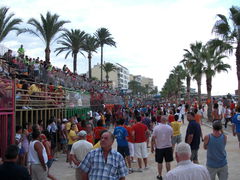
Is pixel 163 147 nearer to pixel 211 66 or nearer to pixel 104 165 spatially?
pixel 104 165

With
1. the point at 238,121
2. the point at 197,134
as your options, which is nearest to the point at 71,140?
the point at 197,134

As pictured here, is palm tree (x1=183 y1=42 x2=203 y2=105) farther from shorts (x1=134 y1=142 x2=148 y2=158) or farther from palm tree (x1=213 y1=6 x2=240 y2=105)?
shorts (x1=134 y1=142 x2=148 y2=158)

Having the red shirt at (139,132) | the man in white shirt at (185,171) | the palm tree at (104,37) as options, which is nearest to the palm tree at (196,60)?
the palm tree at (104,37)

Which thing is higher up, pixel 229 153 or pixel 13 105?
pixel 13 105

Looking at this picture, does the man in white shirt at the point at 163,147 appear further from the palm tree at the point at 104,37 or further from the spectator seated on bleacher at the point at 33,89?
the palm tree at the point at 104,37

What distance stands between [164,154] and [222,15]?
18.5 metres

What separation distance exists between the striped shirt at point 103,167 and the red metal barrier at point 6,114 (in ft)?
19.1

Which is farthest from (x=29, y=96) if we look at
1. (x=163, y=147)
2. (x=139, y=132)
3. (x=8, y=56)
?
(x=163, y=147)

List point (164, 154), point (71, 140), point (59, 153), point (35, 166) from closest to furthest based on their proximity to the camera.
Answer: point (35, 166) → point (164, 154) → point (71, 140) → point (59, 153)

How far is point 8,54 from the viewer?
1568 cm

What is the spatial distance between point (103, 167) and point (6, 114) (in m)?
6.28

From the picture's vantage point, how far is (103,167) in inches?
155

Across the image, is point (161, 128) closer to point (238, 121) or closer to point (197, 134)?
point (197, 134)

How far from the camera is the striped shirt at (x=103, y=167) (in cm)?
391
